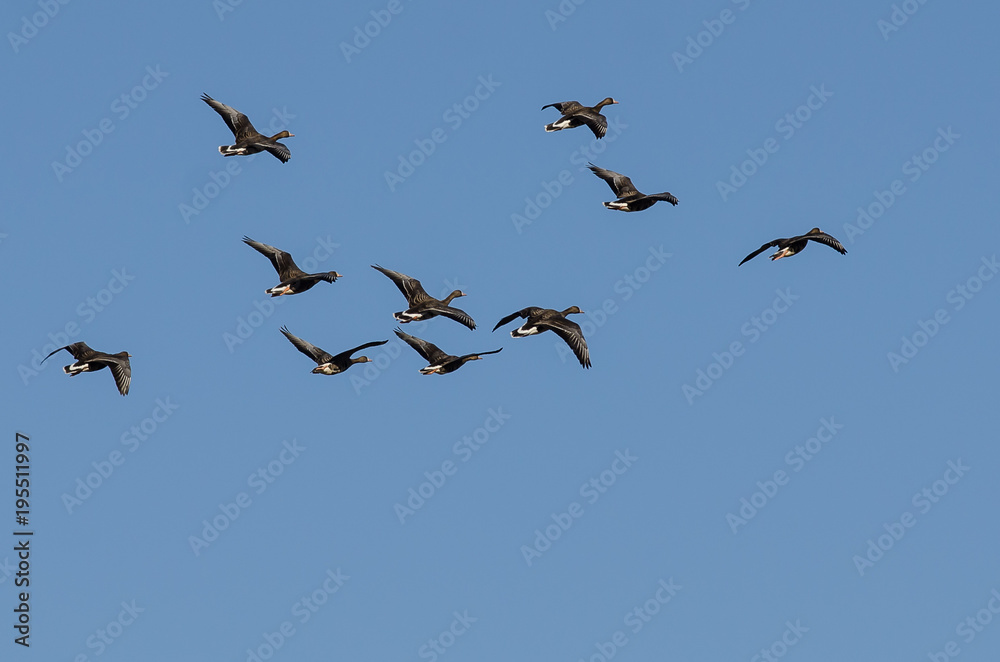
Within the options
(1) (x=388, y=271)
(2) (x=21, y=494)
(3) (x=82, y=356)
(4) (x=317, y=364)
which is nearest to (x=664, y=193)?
(1) (x=388, y=271)

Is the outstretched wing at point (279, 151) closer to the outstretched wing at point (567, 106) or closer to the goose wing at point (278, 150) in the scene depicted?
the goose wing at point (278, 150)

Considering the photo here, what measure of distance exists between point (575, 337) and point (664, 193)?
6.74 metres

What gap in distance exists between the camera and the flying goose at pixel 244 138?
6856 centimetres

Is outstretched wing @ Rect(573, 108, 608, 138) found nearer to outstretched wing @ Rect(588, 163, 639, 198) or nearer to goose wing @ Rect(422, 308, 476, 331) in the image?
outstretched wing @ Rect(588, 163, 639, 198)

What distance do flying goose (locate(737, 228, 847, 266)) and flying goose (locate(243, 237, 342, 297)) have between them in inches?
643

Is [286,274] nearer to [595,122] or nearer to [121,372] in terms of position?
[121,372]

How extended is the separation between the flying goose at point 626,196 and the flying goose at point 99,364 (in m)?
19.3

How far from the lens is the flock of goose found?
6388cm

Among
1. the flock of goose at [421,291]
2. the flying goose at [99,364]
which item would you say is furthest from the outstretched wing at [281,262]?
the flying goose at [99,364]

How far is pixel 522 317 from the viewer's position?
2542 inches

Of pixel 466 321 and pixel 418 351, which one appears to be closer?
pixel 466 321

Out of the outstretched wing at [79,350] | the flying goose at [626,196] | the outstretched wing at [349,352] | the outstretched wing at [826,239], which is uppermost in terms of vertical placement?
the outstretched wing at [826,239]

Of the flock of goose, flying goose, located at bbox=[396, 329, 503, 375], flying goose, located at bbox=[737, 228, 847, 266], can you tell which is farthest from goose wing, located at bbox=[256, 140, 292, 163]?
flying goose, located at bbox=[737, 228, 847, 266]

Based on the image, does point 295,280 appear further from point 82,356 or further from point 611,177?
point 611,177
